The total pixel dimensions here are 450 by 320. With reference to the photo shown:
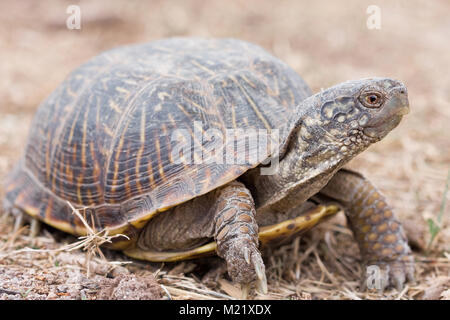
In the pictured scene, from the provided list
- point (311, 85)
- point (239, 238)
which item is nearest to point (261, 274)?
point (239, 238)

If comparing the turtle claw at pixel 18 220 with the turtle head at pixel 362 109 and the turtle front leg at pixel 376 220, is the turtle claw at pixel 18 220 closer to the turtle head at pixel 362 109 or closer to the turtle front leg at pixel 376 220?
the turtle front leg at pixel 376 220

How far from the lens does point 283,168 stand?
2812mm

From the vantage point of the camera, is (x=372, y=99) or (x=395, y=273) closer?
(x=372, y=99)

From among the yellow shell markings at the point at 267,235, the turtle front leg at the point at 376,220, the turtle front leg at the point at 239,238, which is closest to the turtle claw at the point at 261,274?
the turtle front leg at the point at 239,238

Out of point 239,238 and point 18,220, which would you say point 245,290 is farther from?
point 18,220

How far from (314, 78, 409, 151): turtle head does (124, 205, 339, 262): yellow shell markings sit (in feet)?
2.10

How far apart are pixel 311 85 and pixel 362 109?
13.5 ft

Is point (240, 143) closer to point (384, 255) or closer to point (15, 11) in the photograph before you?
point (384, 255)

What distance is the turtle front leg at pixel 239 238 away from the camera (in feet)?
8.05

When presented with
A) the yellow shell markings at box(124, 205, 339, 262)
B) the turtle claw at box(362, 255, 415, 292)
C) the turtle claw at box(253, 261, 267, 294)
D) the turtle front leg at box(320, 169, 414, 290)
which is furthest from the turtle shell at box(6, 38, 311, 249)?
the turtle claw at box(362, 255, 415, 292)

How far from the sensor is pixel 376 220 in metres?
3.25

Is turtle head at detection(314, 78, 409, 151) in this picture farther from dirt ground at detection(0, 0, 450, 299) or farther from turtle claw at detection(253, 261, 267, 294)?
dirt ground at detection(0, 0, 450, 299)

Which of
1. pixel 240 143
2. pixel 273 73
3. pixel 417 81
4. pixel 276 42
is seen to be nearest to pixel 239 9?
pixel 276 42
